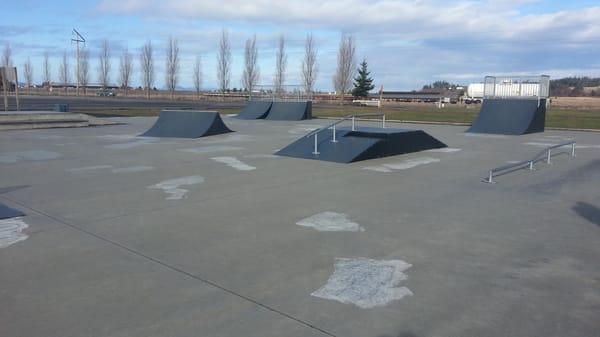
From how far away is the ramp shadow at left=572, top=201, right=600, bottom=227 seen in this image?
6.74m

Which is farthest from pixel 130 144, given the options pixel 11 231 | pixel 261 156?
pixel 11 231

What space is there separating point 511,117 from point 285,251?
20085mm

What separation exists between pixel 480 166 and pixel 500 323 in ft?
28.2

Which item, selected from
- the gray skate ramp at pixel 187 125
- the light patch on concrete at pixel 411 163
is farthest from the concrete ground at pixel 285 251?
the gray skate ramp at pixel 187 125

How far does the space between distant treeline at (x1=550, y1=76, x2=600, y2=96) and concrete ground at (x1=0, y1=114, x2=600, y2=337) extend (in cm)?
13991

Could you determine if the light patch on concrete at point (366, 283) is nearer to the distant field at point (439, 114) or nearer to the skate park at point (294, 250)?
the skate park at point (294, 250)

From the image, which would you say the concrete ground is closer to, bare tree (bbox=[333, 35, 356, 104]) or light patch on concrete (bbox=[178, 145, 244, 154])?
light patch on concrete (bbox=[178, 145, 244, 154])

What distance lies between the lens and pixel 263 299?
4012 millimetres

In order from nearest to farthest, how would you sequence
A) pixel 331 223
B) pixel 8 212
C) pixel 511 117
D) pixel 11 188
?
pixel 331 223, pixel 8 212, pixel 11 188, pixel 511 117

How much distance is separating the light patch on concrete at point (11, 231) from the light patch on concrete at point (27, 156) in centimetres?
627

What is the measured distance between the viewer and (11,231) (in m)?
5.88

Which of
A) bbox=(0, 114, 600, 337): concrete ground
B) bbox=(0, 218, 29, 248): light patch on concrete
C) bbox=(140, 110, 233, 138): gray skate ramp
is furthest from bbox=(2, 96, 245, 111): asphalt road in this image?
bbox=(0, 218, 29, 248): light patch on concrete

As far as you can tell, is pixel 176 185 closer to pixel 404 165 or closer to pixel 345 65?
pixel 404 165

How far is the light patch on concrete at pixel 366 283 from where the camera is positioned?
159 inches
